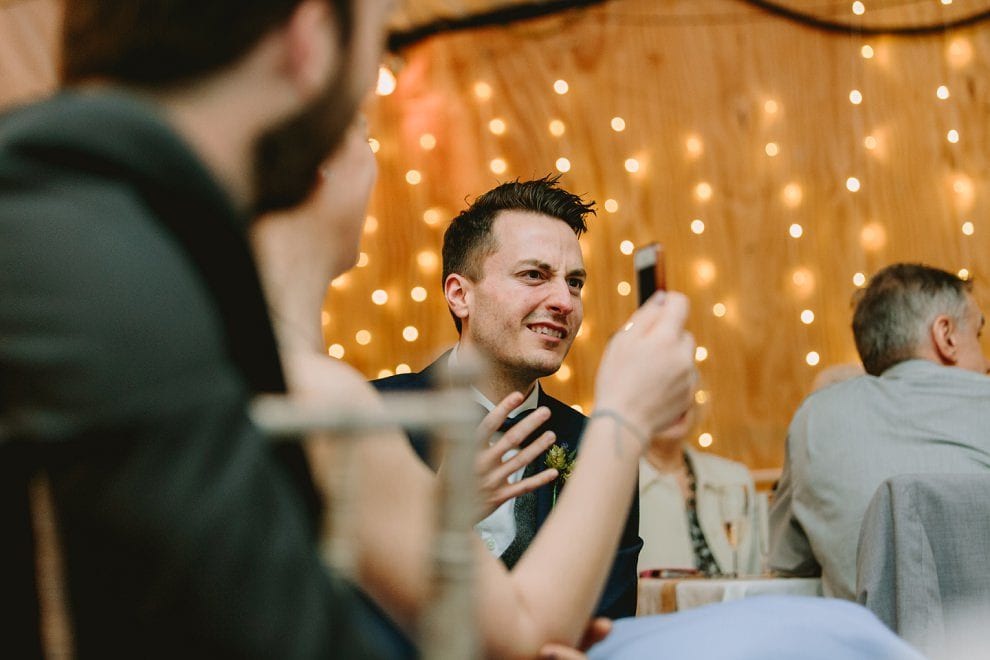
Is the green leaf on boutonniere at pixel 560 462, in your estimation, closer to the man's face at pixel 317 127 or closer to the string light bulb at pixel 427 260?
the man's face at pixel 317 127

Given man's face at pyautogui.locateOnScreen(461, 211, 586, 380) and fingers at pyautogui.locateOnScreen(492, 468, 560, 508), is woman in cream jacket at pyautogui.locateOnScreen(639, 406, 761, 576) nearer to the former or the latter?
man's face at pyautogui.locateOnScreen(461, 211, 586, 380)

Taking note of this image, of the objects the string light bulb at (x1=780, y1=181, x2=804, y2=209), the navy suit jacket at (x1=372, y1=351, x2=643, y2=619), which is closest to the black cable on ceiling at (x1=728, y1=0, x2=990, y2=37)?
the string light bulb at (x1=780, y1=181, x2=804, y2=209)

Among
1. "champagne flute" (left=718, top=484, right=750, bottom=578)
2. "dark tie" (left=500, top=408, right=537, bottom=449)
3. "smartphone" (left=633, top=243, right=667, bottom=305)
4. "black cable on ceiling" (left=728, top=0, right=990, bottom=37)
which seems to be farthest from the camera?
"black cable on ceiling" (left=728, top=0, right=990, bottom=37)

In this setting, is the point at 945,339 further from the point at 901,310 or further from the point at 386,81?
the point at 386,81

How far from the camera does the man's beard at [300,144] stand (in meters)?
0.52

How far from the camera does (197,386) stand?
380 mm

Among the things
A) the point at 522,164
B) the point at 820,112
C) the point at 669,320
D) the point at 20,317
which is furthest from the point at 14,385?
the point at 820,112

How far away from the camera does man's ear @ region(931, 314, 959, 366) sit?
249cm

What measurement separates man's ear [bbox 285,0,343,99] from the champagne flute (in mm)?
2617

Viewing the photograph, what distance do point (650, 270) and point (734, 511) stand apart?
7.78 ft

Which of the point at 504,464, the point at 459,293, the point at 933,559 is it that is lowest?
the point at 933,559

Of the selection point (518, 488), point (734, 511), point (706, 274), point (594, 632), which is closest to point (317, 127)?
point (594, 632)

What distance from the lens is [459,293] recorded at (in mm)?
2281

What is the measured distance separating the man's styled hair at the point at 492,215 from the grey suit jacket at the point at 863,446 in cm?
80
